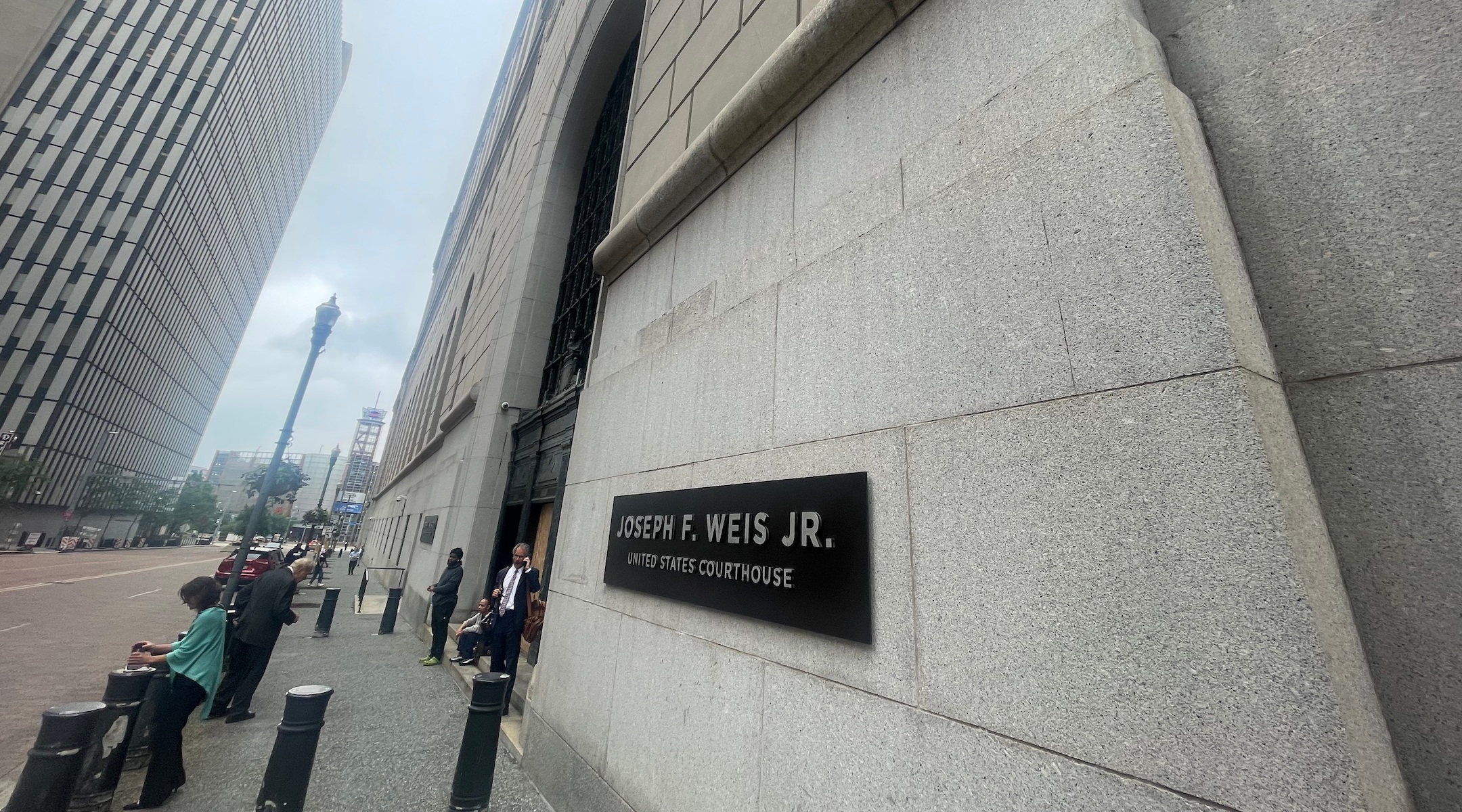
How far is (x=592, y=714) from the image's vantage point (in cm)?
437

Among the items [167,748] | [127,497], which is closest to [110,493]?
[127,497]

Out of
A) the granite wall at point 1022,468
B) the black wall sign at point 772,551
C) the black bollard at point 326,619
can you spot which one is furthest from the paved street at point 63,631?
the granite wall at point 1022,468

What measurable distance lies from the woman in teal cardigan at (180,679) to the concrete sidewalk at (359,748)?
0.71 ft

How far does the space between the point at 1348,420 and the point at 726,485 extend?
8.61 ft

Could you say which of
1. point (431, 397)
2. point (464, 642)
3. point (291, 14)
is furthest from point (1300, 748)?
point (291, 14)

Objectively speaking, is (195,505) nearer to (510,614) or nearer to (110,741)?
(510,614)

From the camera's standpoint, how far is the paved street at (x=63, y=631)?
20.2 ft

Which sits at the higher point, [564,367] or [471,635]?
[564,367]

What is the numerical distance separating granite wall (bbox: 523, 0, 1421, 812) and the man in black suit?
3.85 metres

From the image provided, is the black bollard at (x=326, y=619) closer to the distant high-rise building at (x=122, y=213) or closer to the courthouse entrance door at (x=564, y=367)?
the courthouse entrance door at (x=564, y=367)

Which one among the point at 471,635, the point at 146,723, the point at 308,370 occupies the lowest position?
the point at 146,723

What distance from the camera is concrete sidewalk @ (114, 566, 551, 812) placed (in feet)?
15.3

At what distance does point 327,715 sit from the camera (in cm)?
681

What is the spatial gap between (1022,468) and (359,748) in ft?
23.2
